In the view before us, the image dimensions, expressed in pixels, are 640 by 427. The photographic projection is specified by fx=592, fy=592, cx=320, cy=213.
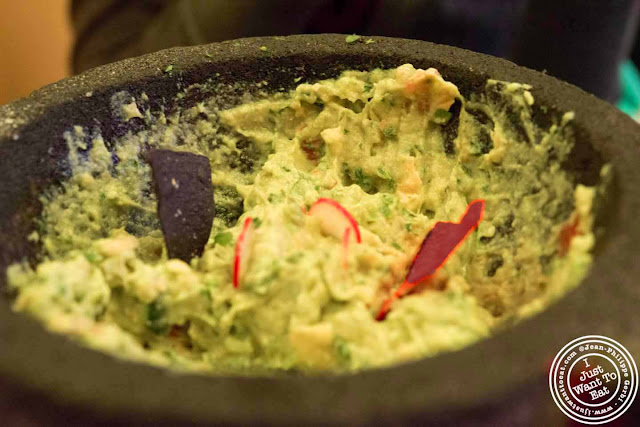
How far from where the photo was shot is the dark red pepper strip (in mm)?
929

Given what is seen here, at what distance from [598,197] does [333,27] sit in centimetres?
152

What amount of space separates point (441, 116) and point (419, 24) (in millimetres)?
1057

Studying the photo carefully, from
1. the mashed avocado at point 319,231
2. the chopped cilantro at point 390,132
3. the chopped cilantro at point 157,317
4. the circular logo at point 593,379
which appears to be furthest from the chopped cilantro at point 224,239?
the circular logo at point 593,379

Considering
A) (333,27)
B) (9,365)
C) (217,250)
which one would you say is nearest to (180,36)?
(333,27)

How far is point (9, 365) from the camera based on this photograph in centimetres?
61

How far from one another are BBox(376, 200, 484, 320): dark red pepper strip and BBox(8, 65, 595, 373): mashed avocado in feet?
0.08

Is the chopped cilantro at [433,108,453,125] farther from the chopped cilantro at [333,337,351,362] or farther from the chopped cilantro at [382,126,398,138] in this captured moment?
the chopped cilantro at [333,337,351,362]

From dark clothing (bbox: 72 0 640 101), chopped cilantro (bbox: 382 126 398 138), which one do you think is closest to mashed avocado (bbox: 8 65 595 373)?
chopped cilantro (bbox: 382 126 398 138)

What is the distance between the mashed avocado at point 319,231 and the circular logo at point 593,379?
3.2 inches

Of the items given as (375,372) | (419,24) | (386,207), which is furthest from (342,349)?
(419,24)

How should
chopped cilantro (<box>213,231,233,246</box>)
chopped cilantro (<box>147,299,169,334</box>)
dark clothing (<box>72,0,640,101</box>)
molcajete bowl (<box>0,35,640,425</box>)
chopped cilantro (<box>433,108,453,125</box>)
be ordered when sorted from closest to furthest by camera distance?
molcajete bowl (<box>0,35,640,425</box>) < chopped cilantro (<box>147,299,169,334</box>) < chopped cilantro (<box>213,231,233,246</box>) < chopped cilantro (<box>433,108,453,125</box>) < dark clothing (<box>72,0,640,101</box>)

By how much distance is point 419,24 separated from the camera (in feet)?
6.98

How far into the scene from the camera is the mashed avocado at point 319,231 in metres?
0.79

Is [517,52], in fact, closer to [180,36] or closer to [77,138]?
[180,36]
